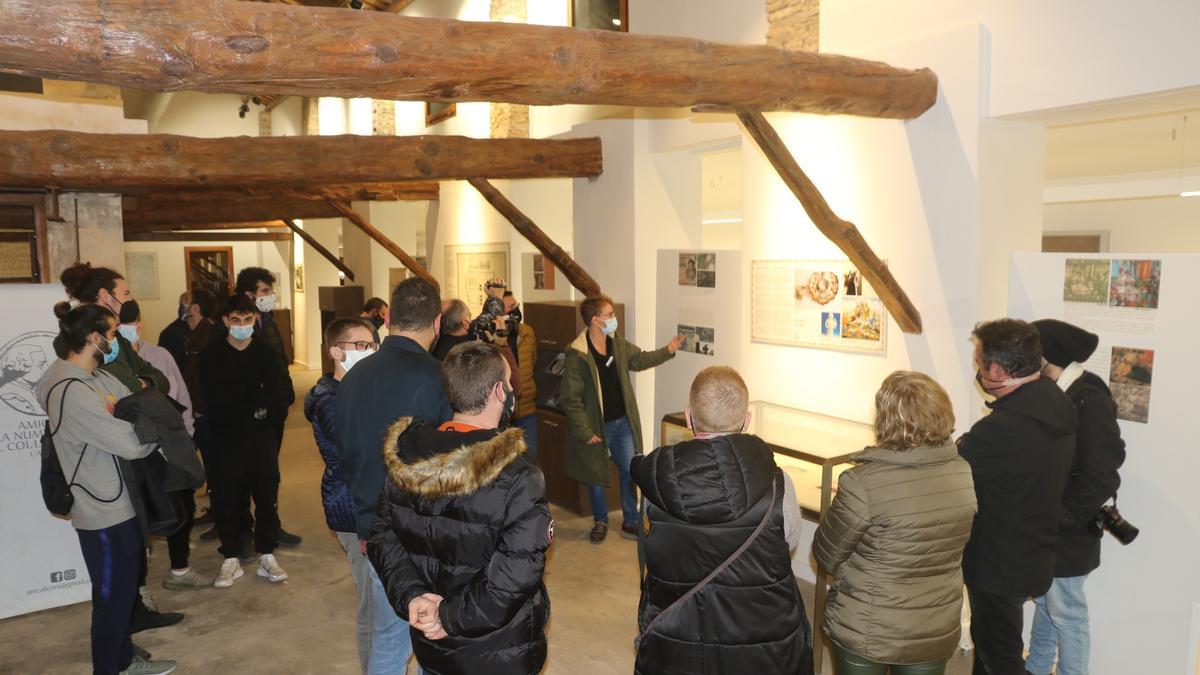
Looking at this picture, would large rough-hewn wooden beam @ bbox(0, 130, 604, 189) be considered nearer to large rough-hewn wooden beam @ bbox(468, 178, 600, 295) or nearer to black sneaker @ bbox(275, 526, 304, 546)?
large rough-hewn wooden beam @ bbox(468, 178, 600, 295)

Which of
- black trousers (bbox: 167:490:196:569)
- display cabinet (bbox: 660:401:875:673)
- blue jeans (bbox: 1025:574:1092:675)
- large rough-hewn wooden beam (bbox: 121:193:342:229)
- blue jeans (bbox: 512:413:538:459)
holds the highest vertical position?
large rough-hewn wooden beam (bbox: 121:193:342:229)

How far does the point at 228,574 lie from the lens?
15.7 feet

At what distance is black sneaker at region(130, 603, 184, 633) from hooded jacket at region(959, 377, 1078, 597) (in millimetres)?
4010

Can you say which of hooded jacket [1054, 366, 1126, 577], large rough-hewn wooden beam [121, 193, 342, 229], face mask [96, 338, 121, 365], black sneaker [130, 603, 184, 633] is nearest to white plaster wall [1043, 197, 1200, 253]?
hooded jacket [1054, 366, 1126, 577]

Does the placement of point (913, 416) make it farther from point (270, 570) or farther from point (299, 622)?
point (270, 570)

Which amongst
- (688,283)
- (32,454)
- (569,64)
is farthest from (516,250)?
(569,64)

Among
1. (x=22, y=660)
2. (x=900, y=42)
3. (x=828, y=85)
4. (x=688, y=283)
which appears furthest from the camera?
(x=688, y=283)

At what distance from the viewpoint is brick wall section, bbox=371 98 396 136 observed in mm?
12312

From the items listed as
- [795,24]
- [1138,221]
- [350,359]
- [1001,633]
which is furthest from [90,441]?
[1138,221]

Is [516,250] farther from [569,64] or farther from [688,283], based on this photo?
[569,64]

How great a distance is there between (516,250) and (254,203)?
4.14m

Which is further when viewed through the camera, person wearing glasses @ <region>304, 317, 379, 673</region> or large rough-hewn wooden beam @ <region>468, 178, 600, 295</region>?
large rough-hewn wooden beam @ <region>468, 178, 600, 295</region>

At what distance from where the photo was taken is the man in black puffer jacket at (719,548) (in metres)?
2.19

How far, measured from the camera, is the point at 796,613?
93.4 inches
